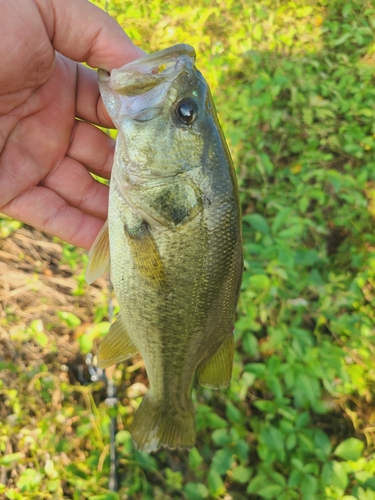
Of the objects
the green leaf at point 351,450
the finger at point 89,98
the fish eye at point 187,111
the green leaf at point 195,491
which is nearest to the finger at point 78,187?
the finger at point 89,98

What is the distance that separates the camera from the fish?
52.5 inches

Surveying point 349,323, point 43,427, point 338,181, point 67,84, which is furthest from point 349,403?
point 67,84

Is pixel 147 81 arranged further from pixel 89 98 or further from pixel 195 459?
pixel 195 459

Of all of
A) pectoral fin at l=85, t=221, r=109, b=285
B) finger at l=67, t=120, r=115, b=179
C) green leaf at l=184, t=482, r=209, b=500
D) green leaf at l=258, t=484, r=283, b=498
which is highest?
finger at l=67, t=120, r=115, b=179

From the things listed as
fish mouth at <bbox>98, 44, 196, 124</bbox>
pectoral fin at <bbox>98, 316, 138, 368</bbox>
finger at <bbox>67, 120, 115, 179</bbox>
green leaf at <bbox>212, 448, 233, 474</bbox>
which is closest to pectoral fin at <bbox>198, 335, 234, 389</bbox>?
pectoral fin at <bbox>98, 316, 138, 368</bbox>

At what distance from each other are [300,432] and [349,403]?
0.63 metres

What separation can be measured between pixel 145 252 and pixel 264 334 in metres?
1.67

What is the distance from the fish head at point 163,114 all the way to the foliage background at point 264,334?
1127 mm

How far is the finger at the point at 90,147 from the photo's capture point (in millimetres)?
1896

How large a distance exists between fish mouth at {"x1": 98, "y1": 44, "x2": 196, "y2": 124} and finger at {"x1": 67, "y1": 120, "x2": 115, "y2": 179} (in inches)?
23.4

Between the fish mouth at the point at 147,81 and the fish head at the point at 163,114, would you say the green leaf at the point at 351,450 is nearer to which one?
the fish head at the point at 163,114

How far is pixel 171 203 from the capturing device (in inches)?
53.0

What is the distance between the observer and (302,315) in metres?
2.83

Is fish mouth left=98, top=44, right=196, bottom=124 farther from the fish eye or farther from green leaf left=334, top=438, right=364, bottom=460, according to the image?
green leaf left=334, top=438, right=364, bottom=460
